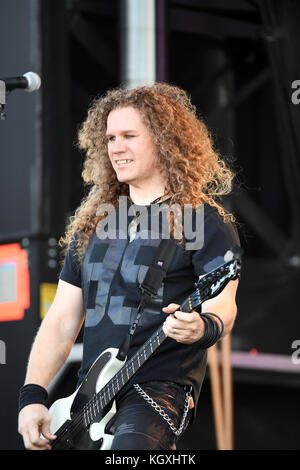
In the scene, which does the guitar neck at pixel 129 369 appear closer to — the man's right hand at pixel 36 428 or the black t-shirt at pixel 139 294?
the black t-shirt at pixel 139 294

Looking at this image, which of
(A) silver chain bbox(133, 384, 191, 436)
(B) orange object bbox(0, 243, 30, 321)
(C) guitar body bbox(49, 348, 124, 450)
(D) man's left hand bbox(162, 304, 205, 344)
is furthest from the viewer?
(B) orange object bbox(0, 243, 30, 321)

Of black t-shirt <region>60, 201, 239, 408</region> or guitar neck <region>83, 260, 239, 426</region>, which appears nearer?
guitar neck <region>83, 260, 239, 426</region>

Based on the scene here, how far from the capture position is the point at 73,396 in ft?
8.86

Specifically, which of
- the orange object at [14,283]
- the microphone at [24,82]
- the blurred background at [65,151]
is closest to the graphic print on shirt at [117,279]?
the microphone at [24,82]

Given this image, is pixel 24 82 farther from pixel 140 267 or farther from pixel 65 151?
pixel 65 151

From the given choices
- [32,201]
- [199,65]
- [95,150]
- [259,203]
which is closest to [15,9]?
[32,201]

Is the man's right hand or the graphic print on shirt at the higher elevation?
the graphic print on shirt

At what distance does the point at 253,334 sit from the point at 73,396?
6749 millimetres

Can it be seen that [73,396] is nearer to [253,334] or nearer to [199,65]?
[253,334]

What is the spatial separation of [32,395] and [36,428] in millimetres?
150

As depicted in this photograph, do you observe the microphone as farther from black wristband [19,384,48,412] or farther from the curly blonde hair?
black wristband [19,384,48,412]

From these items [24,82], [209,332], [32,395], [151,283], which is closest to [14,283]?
[24,82]

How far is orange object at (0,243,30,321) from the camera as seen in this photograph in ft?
19.8

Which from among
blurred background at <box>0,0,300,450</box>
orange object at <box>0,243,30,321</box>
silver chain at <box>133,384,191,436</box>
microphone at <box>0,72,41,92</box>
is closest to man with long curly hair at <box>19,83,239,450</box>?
silver chain at <box>133,384,191,436</box>
